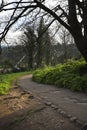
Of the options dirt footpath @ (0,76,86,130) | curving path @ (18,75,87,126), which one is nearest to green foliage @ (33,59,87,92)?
curving path @ (18,75,87,126)

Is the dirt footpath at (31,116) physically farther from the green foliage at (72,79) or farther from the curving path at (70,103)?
the green foliage at (72,79)

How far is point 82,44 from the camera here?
1544cm

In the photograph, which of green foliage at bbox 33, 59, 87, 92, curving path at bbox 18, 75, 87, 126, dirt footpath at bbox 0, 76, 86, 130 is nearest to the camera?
dirt footpath at bbox 0, 76, 86, 130

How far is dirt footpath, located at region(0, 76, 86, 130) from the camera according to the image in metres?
8.76

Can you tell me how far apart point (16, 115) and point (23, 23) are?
21.9 ft

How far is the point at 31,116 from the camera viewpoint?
1001 cm

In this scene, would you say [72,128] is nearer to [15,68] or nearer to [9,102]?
[9,102]

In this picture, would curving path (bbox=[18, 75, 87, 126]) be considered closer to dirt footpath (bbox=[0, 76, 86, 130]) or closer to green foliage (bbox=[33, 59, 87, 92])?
dirt footpath (bbox=[0, 76, 86, 130])

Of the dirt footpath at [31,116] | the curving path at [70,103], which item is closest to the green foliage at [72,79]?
the curving path at [70,103]

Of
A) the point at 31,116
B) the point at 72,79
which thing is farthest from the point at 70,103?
the point at 72,79

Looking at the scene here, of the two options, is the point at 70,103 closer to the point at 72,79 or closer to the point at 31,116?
the point at 31,116

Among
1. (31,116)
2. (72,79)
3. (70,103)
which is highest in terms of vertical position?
(72,79)

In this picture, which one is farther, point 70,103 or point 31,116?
point 70,103

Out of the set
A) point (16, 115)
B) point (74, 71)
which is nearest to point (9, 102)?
point (16, 115)
